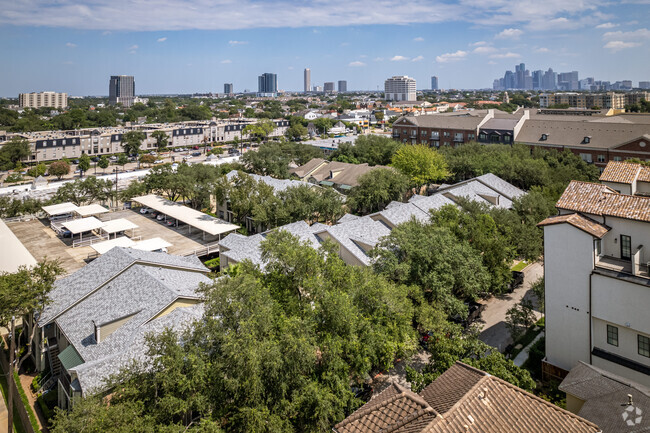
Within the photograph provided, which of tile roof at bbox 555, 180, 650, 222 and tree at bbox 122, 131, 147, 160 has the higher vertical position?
tree at bbox 122, 131, 147, 160

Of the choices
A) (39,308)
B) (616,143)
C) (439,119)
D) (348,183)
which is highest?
(439,119)

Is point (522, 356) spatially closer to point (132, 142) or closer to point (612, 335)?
point (612, 335)

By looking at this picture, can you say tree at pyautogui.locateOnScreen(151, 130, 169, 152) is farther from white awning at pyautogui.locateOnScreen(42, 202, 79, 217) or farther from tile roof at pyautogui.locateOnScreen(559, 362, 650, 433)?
tile roof at pyautogui.locateOnScreen(559, 362, 650, 433)

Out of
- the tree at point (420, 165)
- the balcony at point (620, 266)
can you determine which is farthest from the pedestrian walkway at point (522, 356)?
the tree at point (420, 165)

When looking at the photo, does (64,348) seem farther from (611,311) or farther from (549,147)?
(549,147)

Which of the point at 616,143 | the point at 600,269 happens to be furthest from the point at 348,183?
the point at 600,269

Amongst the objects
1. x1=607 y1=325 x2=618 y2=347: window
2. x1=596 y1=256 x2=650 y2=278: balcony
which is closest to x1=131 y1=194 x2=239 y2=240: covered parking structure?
x1=596 y1=256 x2=650 y2=278: balcony

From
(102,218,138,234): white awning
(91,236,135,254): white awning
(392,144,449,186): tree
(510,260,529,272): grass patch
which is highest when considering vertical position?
(392,144,449,186): tree
